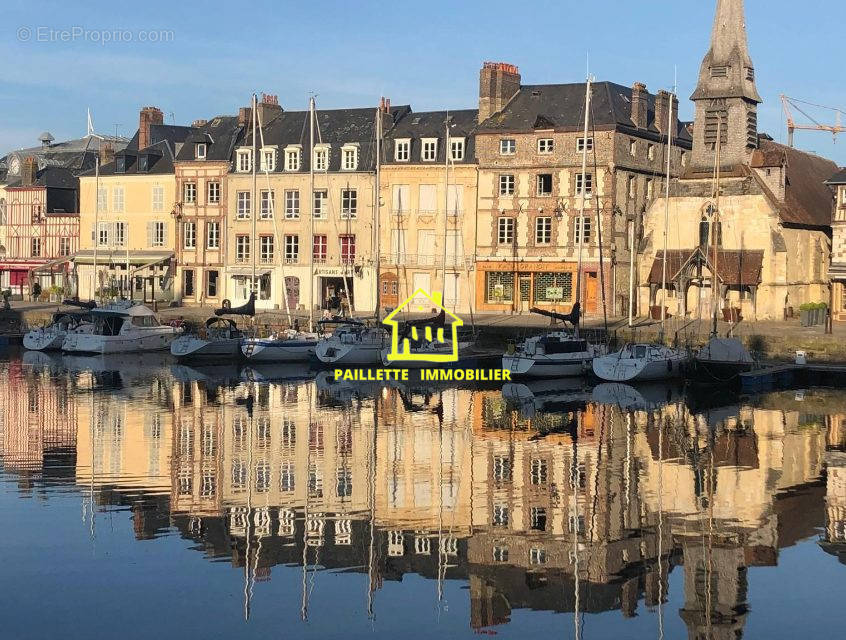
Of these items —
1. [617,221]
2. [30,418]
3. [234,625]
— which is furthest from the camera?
[617,221]

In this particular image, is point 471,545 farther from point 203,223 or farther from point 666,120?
point 203,223

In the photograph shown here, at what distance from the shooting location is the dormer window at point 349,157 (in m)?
64.4

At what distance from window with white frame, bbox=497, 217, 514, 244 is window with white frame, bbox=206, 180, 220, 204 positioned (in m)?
16.8

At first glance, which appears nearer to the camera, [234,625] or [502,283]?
[234,625]

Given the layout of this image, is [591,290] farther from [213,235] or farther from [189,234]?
[189,234]

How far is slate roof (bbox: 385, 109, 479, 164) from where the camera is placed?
62.0 m

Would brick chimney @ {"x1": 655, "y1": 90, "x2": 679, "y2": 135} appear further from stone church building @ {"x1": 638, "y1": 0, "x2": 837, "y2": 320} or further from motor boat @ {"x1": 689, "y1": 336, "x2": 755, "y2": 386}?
motor boat @ {"x1": 689, "y1": 336, "x2": 755, "y2": 386}

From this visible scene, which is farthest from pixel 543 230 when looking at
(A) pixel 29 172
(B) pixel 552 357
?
(A) pixel 29 172

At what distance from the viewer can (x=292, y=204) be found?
216 ft

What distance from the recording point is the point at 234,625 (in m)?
16.1

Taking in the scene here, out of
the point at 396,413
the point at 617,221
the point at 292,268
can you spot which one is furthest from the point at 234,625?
the point at 292,268

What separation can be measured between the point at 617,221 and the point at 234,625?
1776 inches

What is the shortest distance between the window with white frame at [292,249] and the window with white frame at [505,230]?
11259 millimetres

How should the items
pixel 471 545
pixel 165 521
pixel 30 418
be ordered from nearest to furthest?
1. pixel 471 545
2. pixel 165 521
3. pixel 30 418
